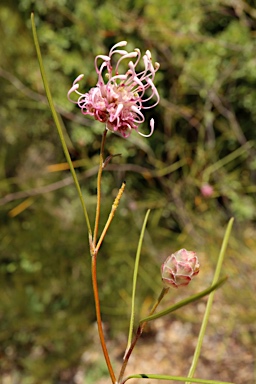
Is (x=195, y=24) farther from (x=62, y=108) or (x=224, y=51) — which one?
(x=62, y=108)

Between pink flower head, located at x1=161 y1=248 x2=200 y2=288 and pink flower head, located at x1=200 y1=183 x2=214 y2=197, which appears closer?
pink flower head, located at x1=161 y1=248 x2=200 y2=288

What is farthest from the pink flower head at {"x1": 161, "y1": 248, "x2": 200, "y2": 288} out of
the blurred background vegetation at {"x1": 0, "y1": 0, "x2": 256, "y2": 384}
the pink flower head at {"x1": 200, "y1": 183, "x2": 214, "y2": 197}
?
the pink flower head at {"x1": 200, "y1": 183, "x2": 214, "y2": 197}

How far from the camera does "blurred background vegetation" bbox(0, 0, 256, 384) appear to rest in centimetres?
159

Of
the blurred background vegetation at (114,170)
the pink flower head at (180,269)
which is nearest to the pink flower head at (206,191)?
the blurred background vegetation at (114,170)

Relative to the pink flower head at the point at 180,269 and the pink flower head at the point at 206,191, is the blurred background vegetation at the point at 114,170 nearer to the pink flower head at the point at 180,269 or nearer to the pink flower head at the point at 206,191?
the pink flower head at the point at 206,191

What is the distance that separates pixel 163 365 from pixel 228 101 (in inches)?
41.3

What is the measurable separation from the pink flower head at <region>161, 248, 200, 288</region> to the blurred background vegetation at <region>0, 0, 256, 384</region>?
42.3 inches

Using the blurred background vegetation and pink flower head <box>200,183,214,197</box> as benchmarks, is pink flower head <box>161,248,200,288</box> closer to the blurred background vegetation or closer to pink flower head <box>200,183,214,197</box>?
the blurred background vegetation

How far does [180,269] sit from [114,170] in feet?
5.01

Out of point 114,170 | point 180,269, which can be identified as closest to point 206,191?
point 114,170

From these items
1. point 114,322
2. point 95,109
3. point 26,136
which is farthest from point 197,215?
point 95,109

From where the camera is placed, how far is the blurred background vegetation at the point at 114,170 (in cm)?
159

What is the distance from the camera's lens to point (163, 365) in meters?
1.59

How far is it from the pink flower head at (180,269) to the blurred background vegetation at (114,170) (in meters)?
1.08
